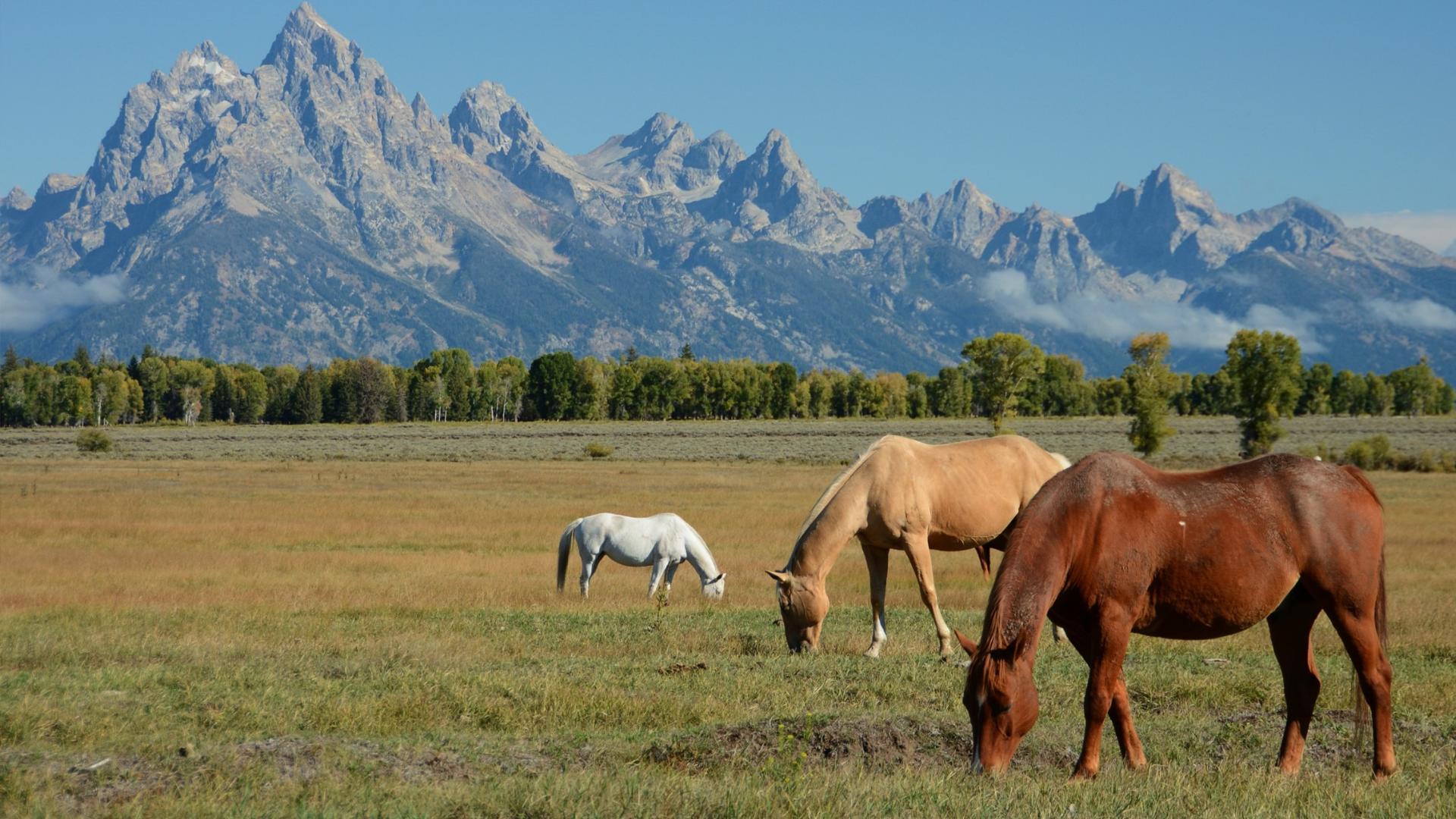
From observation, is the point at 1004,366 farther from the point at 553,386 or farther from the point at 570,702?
the point at 553,386

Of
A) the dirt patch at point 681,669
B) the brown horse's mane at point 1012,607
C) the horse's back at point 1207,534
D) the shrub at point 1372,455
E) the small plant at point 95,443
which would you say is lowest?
the small plant at point 95,443

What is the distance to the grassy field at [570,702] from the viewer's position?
20.5ft

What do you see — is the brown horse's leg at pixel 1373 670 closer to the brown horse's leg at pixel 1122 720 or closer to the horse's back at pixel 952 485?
the brown horse's leg at pixel 1122 720

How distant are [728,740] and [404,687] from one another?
363 cm

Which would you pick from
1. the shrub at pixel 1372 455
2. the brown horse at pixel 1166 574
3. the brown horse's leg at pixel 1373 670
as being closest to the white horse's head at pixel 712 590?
the brown horse at pixel 1166 574

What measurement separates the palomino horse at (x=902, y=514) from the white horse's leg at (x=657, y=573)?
17.8ft

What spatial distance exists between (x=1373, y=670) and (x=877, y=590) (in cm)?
608

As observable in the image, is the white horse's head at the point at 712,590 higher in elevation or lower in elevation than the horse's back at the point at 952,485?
lower

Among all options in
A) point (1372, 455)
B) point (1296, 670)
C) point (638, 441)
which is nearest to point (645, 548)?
point (1296, 670)

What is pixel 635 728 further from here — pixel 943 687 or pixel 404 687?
pixel 943 687

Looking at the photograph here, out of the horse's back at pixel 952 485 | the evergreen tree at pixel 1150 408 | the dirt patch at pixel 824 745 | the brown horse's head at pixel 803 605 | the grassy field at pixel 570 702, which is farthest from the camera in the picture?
the evergreen tree at pixel 1150 408

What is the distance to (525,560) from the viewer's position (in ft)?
77.6

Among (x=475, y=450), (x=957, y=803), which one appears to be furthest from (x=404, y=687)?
(x=475, y=450)

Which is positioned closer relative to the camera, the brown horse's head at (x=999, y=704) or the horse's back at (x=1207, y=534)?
the brown horse's head at (x=999, y=704)
